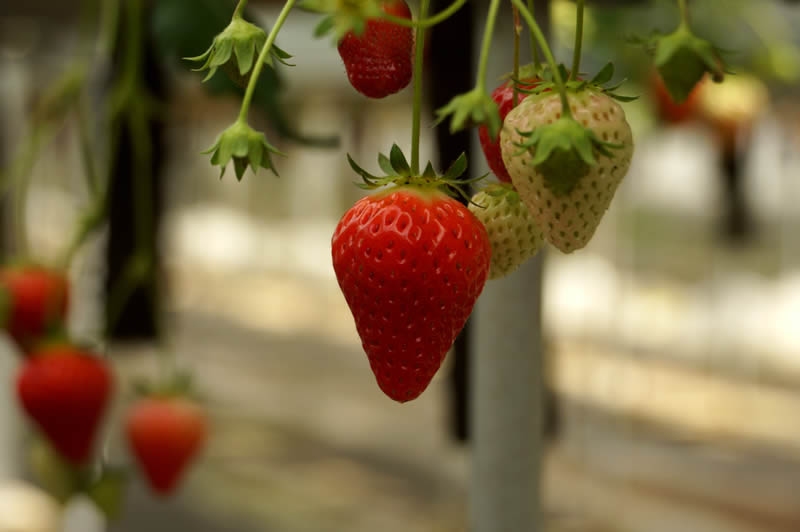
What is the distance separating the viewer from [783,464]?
215 cm

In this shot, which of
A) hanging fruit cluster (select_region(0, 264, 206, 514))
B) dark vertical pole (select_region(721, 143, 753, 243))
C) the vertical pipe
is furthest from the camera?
dark vertical pole (select_region(721, 143, 753, 243))

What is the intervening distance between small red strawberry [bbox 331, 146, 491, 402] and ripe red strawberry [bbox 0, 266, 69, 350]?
15.6 inches

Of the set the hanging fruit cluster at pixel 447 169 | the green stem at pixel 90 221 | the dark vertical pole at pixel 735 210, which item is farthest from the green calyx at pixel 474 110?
the dark vertical pole at pixel 735 210

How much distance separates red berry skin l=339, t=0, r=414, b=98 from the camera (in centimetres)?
24

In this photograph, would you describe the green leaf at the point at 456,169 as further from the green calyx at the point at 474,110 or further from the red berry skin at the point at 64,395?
the red berry skin at the point at 64,395

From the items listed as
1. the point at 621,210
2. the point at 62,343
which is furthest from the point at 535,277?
the point at 621,210

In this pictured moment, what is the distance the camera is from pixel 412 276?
26 cm

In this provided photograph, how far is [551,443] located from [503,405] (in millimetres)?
495

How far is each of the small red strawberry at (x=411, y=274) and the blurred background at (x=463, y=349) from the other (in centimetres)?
7

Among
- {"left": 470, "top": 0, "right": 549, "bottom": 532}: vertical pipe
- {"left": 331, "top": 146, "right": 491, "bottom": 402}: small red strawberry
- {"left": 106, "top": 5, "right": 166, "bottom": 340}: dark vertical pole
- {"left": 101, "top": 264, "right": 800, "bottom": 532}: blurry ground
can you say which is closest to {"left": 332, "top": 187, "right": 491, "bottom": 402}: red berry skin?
{"left": 331, "top": 146, "right": 491, "bottom": 402}: small red strawberry

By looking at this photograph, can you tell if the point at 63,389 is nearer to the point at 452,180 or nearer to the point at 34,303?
the point at 34,303

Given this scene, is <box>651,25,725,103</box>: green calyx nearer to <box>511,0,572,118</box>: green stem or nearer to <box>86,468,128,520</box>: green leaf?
<box>511,0,572,118</box>: green stem

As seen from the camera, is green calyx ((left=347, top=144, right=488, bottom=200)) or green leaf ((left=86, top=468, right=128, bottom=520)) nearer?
green calyx ((left=347, top=144, right=488, bottom=200))

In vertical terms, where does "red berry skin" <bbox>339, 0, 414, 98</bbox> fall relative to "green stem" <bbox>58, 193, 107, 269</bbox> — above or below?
above
